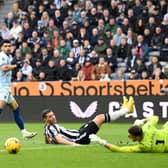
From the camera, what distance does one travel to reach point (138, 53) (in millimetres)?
26703

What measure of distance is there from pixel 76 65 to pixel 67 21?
115 inches

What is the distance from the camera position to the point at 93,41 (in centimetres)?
2822

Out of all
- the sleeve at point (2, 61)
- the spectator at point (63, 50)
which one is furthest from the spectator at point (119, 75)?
the sleeve at point (2, 61)

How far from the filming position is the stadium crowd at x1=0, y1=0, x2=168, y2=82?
2647 cm

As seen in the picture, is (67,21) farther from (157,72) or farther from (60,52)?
(157,72)

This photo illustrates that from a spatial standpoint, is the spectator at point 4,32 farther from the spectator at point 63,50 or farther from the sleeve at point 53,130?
the sleeve at point 53,130

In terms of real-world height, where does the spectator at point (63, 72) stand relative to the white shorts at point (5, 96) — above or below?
below

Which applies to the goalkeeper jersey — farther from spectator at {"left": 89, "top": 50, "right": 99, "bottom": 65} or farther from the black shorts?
spectator at {"left": 89, "top": 50, "right": 99, "bottom": 65}

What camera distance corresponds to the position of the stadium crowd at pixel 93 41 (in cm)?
2647

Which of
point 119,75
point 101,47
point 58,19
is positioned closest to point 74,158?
point 119,75

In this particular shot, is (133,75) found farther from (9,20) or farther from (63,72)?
(9,20)

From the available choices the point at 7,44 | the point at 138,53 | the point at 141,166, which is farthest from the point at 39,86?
the point at 141,166

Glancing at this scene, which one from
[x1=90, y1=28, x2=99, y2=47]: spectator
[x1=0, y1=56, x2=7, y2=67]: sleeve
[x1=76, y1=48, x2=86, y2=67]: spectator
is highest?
[x1=0, y1=56, x2=7, y2=67]: sleeve

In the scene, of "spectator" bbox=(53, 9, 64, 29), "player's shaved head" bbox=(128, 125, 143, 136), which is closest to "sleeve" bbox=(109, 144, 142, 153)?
"player's shaved head" bbox=(128, 125, 143, 136)
